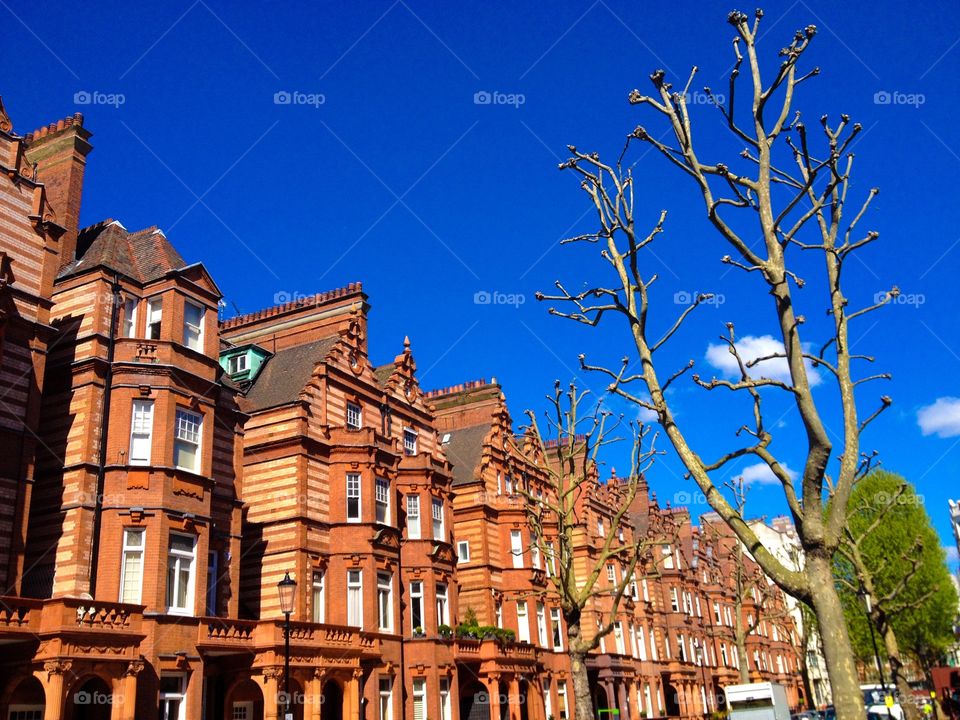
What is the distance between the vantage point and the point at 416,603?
35.2 metres

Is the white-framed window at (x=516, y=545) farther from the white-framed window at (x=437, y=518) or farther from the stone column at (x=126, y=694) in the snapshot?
the stone column at (x=126, y=694)

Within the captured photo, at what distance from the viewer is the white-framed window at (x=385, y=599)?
32.7 m

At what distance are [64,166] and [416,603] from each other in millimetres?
21449

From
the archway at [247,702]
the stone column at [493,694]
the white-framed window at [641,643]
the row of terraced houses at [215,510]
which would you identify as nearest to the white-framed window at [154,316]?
the row of terraced houses at [215,510]

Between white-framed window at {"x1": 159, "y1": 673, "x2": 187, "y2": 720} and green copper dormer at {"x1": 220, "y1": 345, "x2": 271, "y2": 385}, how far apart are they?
14.9m

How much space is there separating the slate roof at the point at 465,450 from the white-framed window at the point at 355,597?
42.9 ft

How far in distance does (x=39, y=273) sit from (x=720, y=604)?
6981 centimetres

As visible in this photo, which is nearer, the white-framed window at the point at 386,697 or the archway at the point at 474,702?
the white-framed window at the point at 386,697

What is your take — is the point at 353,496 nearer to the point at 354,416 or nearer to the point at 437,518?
the point at 354,416

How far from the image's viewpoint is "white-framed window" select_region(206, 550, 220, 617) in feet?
87.8

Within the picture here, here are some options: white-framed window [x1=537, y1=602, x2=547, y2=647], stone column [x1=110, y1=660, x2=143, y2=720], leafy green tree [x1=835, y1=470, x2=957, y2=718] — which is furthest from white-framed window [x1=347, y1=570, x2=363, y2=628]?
leafy green tree [x1=835, y1=470, x2=957, y2=718]

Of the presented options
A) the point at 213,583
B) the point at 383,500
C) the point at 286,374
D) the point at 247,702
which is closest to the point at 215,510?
the point at 213,583

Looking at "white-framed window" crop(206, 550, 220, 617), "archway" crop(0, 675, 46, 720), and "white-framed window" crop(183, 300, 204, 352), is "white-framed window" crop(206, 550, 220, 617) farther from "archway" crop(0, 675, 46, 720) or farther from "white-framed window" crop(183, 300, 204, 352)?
"white-framed window" crop(183, 300, 204, 352)

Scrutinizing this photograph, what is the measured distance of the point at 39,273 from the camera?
24.3 meters
